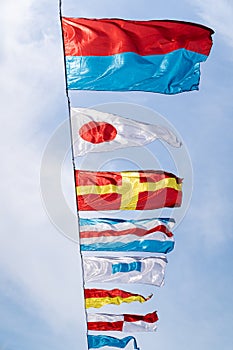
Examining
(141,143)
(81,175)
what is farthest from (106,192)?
(141,143)

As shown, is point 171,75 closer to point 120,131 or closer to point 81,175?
point 120,131

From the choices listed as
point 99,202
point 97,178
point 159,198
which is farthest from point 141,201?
point 97,178

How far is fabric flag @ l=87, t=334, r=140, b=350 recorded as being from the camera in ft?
82.7

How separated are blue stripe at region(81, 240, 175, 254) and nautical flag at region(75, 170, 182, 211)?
2.31m

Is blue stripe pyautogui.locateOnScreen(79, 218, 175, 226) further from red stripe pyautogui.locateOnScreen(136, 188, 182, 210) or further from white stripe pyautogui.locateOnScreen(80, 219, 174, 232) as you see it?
red stripe pyautogui.locateOnScreen(136, 188, 182, 210)

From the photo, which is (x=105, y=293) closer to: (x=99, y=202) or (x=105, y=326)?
(x=105, y=326)

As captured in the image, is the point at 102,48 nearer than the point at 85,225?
Yes

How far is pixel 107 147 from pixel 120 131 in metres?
0.70

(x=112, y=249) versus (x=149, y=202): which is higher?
(x=149, y=202)

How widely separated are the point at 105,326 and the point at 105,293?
2.18m

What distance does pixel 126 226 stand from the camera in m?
20.5

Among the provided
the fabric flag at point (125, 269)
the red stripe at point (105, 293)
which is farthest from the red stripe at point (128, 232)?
the red stripe at point (105, 293)

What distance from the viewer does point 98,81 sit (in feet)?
48.2

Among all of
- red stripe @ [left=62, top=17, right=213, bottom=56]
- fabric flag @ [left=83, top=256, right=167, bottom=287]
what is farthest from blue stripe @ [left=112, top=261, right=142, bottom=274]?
red stripe @ [left=62, top=17, right=213, bottom=56]
